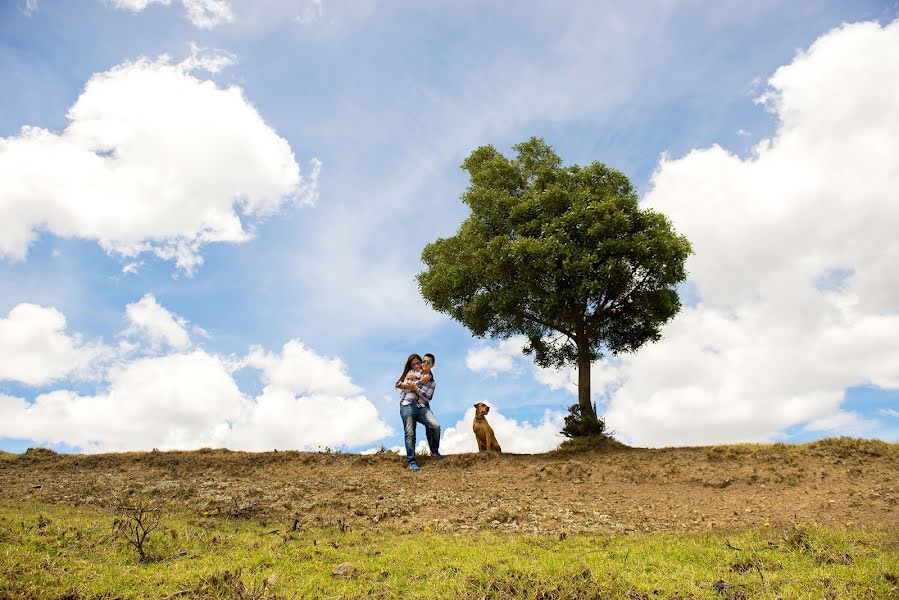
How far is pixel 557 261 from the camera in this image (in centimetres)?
2294

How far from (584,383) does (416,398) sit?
294 inches

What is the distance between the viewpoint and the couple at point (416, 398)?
20188mm

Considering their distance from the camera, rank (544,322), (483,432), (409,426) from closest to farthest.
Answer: (409,426), (483,432), (544,322)

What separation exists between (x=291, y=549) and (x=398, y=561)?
2136 mm

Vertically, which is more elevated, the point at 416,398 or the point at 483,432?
the point at 416,398

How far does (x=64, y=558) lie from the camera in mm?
9773

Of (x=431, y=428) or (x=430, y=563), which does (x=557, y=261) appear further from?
(x=430, y=563)

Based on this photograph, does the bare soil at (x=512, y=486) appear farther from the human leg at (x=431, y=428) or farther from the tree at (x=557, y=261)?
the tree at (x=557, y=261)

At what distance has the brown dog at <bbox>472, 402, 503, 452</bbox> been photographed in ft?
72.6

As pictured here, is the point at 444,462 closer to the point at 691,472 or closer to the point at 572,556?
the point at 691,472

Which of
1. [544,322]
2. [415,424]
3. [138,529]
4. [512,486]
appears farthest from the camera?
[544,322]

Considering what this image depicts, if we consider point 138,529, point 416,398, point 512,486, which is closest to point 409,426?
point 416,398

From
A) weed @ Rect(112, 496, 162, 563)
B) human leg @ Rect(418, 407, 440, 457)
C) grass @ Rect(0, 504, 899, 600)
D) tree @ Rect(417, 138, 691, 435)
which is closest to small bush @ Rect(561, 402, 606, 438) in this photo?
tree @ Rect(417, 138, 691, 435)

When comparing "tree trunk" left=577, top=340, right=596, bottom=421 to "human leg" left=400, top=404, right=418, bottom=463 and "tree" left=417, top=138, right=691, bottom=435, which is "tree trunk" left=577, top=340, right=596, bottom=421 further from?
"human leg" left=400, top=404, right=418, bottom=463
